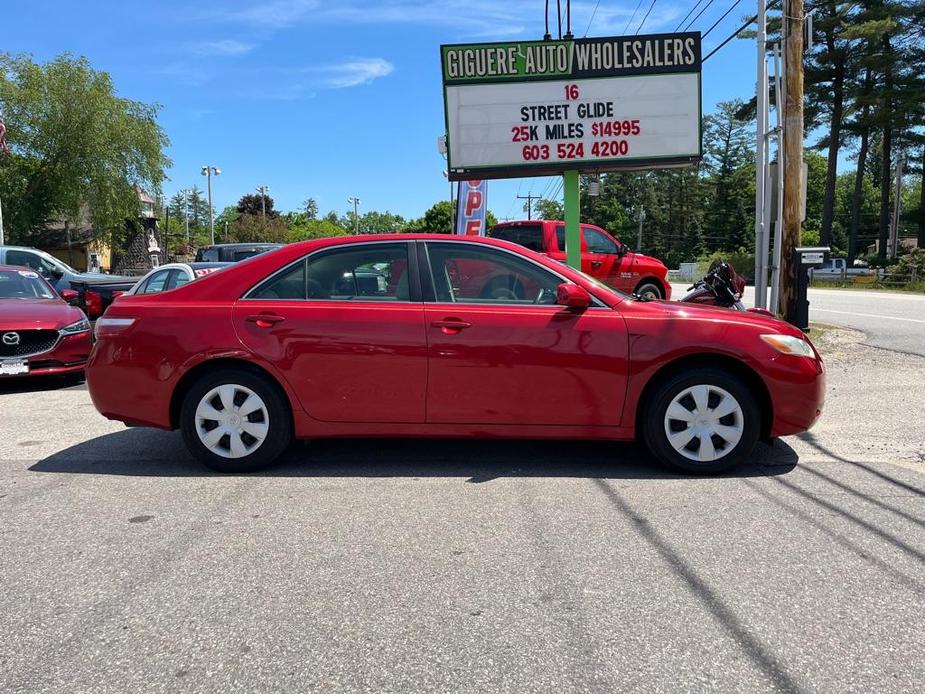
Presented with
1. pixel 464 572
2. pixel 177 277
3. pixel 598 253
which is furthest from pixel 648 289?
pixel 464 572

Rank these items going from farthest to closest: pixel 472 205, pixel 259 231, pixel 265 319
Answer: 1. pixel 259 231
2. pixel 472 205
3. pixel 265 319

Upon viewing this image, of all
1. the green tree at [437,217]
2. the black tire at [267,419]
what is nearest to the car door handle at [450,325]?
the black tire at [267,419]

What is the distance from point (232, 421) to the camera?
16.3 feet

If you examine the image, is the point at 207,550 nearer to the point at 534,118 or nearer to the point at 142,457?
the point at 142,457

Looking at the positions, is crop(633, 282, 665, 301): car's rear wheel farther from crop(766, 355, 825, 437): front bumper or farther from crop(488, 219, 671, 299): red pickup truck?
crop(766, 355, 825, 437): front bumper

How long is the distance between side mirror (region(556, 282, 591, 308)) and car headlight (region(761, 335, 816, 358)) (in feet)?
3.95

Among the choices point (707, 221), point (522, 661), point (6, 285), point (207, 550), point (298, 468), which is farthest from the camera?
point (707, 221)

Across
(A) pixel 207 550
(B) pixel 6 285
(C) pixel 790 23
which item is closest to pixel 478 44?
(C) pixel 790 23

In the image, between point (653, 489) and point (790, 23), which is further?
point (790, 23)

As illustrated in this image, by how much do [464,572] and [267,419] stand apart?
207cm

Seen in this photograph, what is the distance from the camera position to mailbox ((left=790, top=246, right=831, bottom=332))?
33.9 feet

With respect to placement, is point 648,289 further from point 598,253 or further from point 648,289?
point 598,253

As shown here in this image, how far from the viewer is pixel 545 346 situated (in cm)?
479

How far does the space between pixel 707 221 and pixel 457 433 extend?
79521mm
